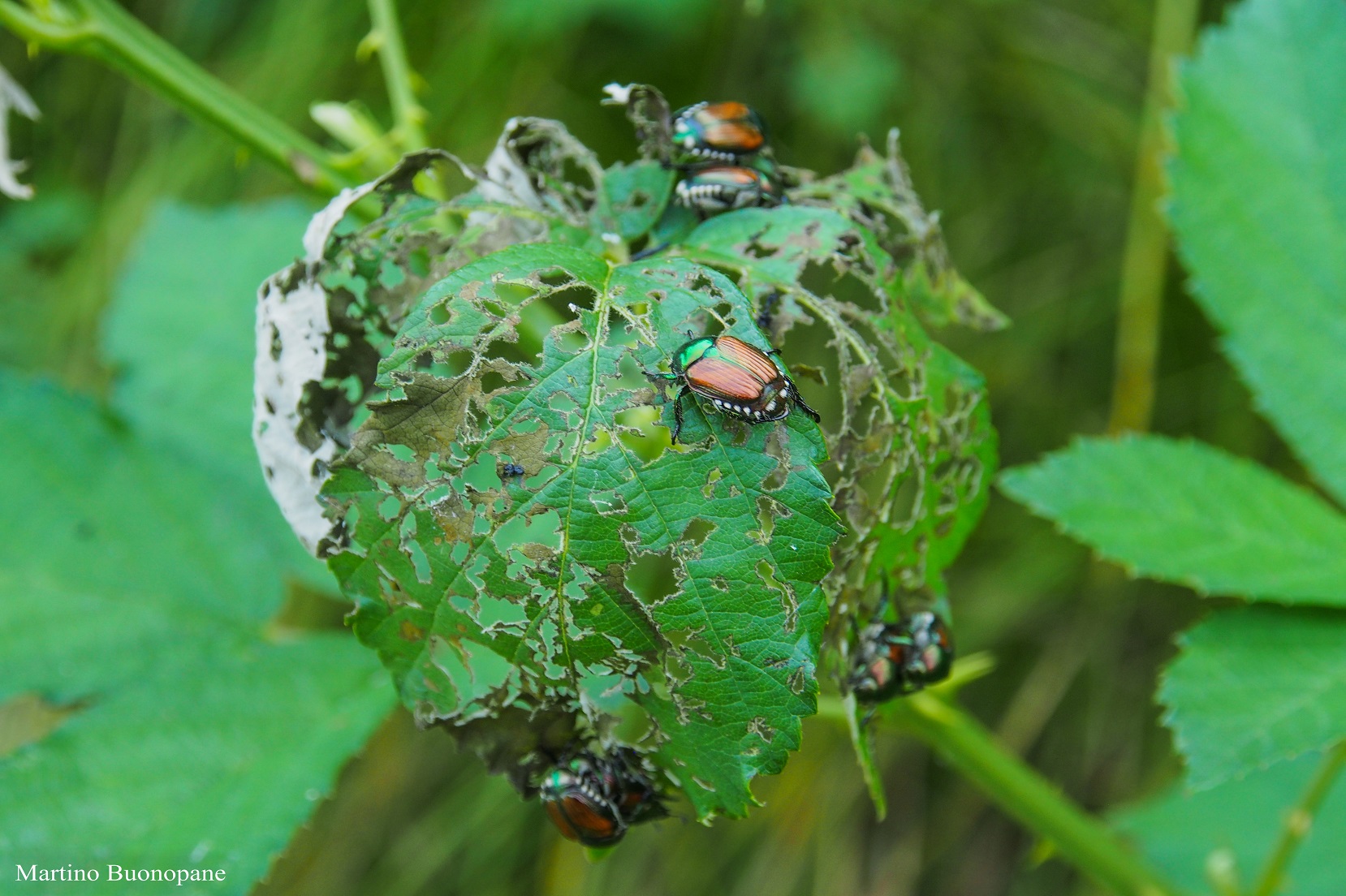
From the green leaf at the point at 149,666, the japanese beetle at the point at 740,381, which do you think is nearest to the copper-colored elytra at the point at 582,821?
the japanese beetle at the point at 740,381

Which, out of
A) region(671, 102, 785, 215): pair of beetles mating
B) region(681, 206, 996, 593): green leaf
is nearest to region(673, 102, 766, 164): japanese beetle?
region(671, 102, 785, 215): pair of beetles mating

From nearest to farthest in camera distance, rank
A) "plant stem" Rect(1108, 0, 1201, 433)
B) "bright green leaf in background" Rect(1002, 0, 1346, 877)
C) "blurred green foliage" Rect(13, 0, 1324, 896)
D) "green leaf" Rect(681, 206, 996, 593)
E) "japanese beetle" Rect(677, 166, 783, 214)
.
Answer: "green leaf" Rect(681, 206, 996, 593), "japanese beetle" Rect(677, 166, 783, 214), "bright green leaf in background" Rect(1002, 0, 1346, 877), "plant stem" Rect(1108, 0, 1201, 433), "blurred green foliage" Rect(13, 0, 1324, 896)

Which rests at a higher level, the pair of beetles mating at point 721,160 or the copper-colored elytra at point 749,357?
the pair of beetles mating at point 721,160

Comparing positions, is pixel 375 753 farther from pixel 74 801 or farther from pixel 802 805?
pixel 74 801

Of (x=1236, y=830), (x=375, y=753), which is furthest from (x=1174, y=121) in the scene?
(x=375, y=753)

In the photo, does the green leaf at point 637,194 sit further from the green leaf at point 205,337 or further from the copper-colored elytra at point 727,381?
the green leaf at point 205,337

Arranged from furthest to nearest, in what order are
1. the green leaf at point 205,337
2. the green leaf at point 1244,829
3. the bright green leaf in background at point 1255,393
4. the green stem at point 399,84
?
the green leaf at point 1244,829
the green leaf at point 205,337
the green stem at point 399,84
the bright green leaf in background at point 1255,393

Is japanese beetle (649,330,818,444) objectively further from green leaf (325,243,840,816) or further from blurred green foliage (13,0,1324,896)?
blurred green foliage (13,0,1324,896)
